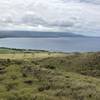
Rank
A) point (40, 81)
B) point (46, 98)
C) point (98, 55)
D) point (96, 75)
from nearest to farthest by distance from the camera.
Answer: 1. point (46, 98)
2. point (40, 81)
3. point (96, 75)
4. point (98, 55)

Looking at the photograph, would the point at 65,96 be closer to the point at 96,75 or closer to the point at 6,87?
the point at 6,87

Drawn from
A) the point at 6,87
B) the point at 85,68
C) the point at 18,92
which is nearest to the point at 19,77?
the point at 6,87

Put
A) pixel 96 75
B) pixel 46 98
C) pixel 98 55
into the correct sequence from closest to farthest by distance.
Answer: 1. pixel 46 98
2. pixel 96 75
3. pixel 98 55

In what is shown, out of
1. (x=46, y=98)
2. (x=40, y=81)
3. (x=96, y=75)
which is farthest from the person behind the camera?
A: (x=96, y=75)

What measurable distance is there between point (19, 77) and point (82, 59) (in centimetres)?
2916

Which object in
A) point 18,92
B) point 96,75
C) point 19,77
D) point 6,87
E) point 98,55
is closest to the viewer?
point 18,92

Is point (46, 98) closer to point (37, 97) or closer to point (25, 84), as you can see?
point (37, 97)

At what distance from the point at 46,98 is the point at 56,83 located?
6059 millimetres

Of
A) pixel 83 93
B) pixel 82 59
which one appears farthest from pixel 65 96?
pixel 82 59

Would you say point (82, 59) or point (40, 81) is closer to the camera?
point (40, 81)

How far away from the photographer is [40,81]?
2734cm

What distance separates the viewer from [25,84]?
26.1 m

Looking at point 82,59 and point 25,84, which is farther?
point 82,59

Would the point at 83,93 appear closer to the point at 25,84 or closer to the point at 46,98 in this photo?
the point at 46,98
